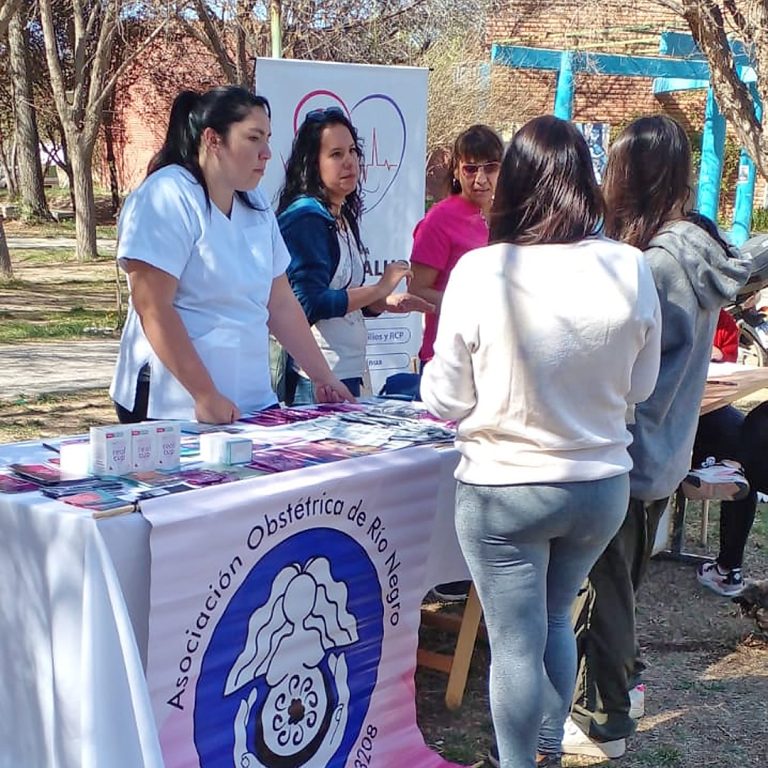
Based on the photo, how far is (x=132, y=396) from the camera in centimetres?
292

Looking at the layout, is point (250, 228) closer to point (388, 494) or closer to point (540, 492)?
point (388, 494)

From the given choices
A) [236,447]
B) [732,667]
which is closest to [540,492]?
[236,447]

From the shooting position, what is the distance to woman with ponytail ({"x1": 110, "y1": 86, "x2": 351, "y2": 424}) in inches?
106

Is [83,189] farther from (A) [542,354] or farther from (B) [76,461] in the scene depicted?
(A) [542,354]

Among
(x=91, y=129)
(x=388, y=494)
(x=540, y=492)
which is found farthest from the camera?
(x=91, y=129)

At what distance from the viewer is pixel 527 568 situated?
2.27m

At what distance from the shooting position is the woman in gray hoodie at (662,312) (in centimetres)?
258

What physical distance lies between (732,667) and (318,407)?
170 cm

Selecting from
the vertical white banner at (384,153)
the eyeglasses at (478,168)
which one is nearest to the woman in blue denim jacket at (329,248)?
the eyeglasses at (478,168)

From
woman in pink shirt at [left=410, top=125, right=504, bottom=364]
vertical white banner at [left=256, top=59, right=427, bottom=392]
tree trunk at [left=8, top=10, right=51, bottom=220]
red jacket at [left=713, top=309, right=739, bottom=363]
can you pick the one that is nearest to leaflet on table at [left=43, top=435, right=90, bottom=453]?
woman in pink shirt at [left=410, top=125, right=504, bottom=364]

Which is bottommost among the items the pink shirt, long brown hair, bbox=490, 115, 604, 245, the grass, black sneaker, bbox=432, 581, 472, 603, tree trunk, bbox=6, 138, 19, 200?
black sneaker, bbox=432, 581, 472, 603

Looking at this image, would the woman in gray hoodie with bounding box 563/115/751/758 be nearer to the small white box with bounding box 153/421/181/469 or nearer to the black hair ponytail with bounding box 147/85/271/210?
the black hair ponytail with bounding box 147/85/271/210

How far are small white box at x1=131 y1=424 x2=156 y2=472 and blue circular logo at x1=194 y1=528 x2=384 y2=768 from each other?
33 cm

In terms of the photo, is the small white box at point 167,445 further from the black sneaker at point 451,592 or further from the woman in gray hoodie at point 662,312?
the black sneaker at point 451,592
